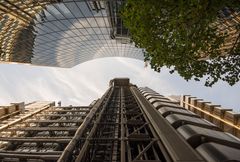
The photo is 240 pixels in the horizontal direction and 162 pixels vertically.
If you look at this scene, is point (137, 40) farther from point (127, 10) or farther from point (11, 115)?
Answer: point (11, 115)

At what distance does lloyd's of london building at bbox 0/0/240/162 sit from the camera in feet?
41.5

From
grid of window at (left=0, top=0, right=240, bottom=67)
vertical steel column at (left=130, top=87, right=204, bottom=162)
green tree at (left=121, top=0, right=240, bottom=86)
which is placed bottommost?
vertical steel column at (left=130, top=87, right=204, bottom=162)

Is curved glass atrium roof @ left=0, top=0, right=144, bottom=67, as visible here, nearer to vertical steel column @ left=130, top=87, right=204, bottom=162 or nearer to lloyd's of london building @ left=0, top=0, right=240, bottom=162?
lloyd's of london building @ left=0, top=0, right=240, bottom=162

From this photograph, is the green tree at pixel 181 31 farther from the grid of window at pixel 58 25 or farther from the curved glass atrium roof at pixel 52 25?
the curved glass atrium roof at pixel 52 25

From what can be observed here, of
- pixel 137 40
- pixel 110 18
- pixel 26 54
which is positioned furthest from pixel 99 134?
pixel 26 54

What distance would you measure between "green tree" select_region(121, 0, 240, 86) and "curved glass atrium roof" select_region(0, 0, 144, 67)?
2048 cm

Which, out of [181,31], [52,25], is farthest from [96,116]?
[52,25]

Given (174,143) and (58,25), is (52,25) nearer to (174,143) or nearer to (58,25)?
(58,25)

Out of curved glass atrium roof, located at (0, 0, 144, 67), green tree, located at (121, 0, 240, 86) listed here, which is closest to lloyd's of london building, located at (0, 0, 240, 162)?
curved glass atrium roof, located at (0, 0, 144, 67)

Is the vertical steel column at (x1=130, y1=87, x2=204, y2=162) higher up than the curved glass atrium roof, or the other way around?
the curved glass atrium roof

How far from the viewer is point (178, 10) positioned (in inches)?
533

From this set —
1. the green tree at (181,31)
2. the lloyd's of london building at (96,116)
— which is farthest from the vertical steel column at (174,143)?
the green tree at (181,31)

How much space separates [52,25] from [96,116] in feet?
102

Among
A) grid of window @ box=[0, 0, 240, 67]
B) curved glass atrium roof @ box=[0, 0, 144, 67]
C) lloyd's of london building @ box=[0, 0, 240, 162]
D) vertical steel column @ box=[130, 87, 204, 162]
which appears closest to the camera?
vertical steel column @ box=[130, 87, 204, 162]
